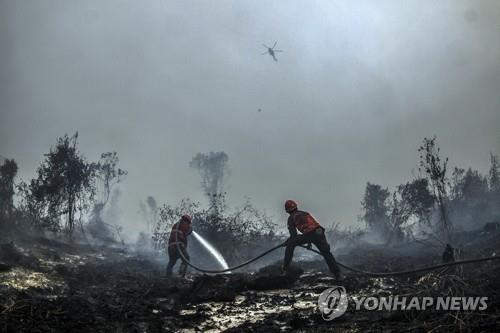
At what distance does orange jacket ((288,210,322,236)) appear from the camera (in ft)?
26.5

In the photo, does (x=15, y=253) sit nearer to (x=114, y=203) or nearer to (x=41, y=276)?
(x=41, y=276)

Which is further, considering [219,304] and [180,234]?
[180,234]

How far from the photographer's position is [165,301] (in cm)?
657

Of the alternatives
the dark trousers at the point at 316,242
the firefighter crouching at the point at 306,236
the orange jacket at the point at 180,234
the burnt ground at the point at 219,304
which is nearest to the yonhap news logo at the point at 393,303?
the burnt ground at the point at 219,304

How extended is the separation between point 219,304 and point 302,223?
2812 millimetres

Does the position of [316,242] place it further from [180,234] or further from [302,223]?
[180,234]

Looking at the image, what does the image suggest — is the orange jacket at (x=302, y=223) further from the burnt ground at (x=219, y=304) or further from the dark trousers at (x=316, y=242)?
the burnt ground at (x=219, y=304)

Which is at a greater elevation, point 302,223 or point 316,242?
point 302,223

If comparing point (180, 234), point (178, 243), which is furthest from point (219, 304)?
point (180, 234)

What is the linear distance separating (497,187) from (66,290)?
116ft

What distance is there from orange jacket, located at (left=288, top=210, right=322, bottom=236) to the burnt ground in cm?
97

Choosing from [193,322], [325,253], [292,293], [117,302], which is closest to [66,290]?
[117,302]

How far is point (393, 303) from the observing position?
5086mm

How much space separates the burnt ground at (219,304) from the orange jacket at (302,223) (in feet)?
3.17
